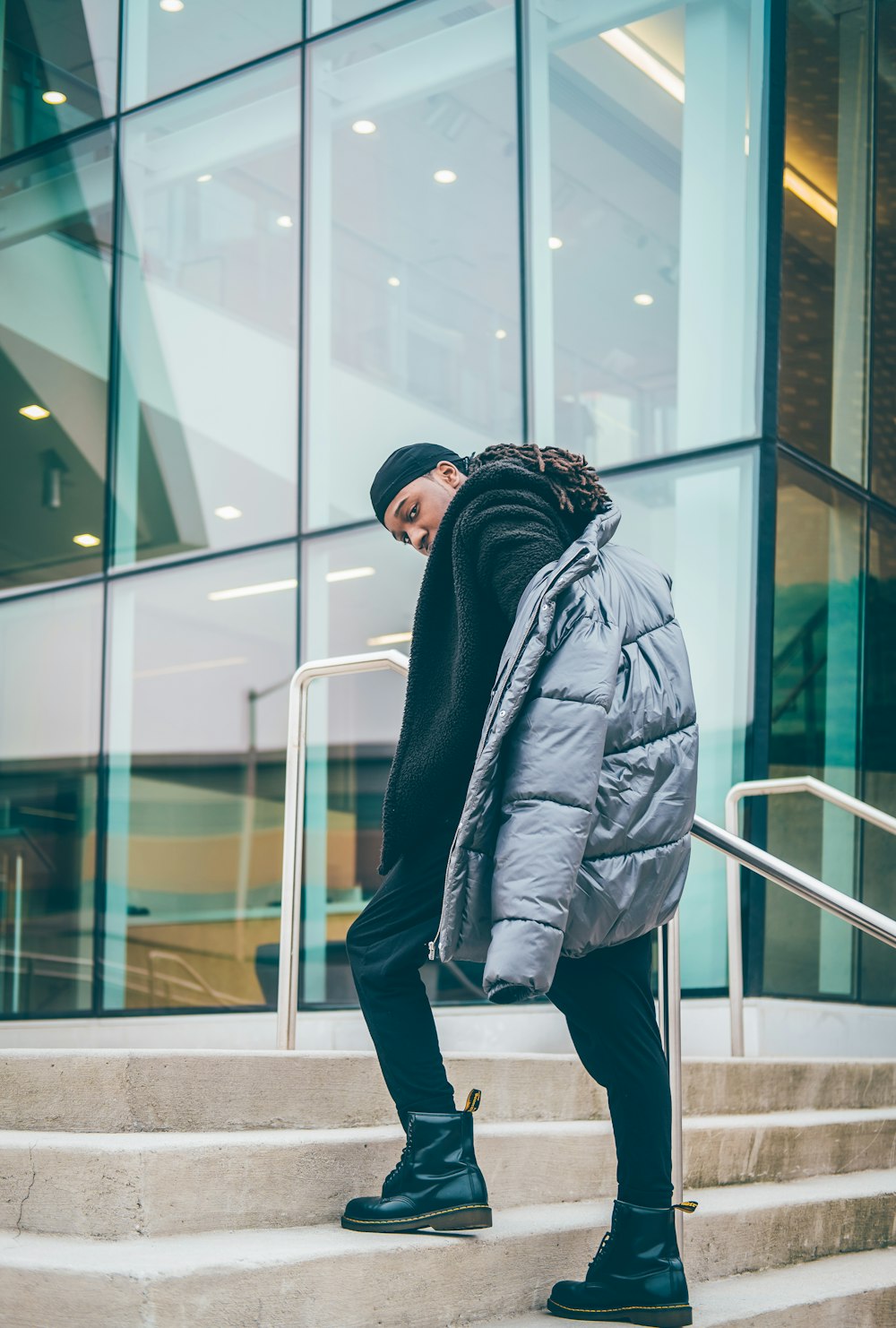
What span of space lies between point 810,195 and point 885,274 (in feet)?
3.34

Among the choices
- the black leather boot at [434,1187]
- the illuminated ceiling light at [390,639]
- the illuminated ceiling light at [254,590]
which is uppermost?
the illuminated ceiling light at [254,590]

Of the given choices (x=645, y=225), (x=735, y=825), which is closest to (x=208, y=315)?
(x=645, y=225)

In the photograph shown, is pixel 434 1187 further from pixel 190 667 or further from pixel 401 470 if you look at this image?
pixel 190 667

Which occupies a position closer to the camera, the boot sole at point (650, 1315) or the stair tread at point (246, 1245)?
the stair tread at point (246, 1245)

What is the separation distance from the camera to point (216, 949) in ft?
34.7

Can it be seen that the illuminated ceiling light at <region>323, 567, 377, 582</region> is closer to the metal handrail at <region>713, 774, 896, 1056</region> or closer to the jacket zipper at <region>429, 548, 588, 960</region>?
the metal handrail at <region>713, 774, 896, 1056</region>

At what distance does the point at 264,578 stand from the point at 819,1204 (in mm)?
5626

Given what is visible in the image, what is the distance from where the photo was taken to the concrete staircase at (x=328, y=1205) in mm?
Answer: 2109

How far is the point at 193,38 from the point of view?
28.5ft

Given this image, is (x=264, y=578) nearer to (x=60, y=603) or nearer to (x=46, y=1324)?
(x=60, y=603)

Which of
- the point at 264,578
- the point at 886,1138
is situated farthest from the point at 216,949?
the point at 886,1138

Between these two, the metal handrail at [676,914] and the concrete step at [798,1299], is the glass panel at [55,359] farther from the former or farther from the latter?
the concrete step at [798,1299]

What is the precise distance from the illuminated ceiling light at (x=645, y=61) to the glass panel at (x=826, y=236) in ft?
1.82

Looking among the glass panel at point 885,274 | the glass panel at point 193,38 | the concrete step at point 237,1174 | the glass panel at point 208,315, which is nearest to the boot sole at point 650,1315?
the concrete step at point 237,1174
